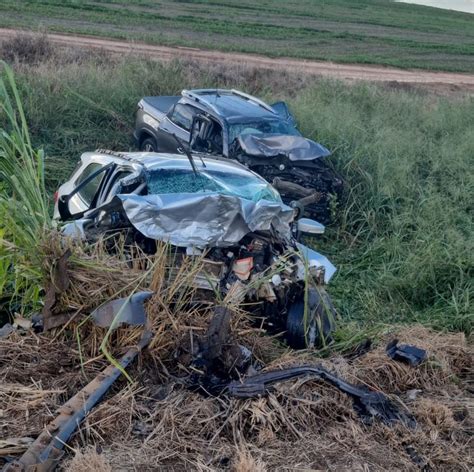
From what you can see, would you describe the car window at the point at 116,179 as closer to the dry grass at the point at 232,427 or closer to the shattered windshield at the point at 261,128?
the dry grass at the point at 232,427

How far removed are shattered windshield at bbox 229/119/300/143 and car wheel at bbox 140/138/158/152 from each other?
1657mm

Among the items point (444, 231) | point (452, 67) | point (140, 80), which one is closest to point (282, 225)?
point (444, 231)

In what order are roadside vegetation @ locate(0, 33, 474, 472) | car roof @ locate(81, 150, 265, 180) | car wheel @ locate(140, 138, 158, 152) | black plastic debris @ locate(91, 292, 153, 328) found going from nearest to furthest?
roadside vegetation @ locate(0, 33, 474, 472) → black plastic debris @ locate(91, 292, 153, 328) → car roof @ locate(81, 150, 265, 180) → car wheel @ locate(140, 138, 158, 152)

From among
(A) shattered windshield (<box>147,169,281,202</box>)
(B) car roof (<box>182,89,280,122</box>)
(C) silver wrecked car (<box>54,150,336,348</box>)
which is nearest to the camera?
(C) silver wrecked car (<box>54,150,336,348</box>)

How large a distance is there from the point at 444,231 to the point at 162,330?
535cm

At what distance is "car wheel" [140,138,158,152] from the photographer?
1099 centimetres

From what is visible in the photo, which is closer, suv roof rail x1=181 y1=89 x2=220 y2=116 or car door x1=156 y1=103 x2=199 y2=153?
suv roof rail x1=181 y1=89 x2=220 y2=116

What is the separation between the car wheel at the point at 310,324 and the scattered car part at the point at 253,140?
320 centimetres

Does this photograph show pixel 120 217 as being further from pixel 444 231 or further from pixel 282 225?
pixel 444 231

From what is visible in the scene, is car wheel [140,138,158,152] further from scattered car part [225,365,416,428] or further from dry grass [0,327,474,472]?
scattered car part [225,365,416,428]

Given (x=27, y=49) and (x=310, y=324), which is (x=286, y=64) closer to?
(x=27, y=49)

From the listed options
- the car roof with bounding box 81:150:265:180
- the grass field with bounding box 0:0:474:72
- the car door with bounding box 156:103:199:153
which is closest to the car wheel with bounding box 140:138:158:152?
the car door with bounding box 156:103:199:153

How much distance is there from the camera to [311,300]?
618 cm

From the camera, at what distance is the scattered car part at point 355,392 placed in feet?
15.3
